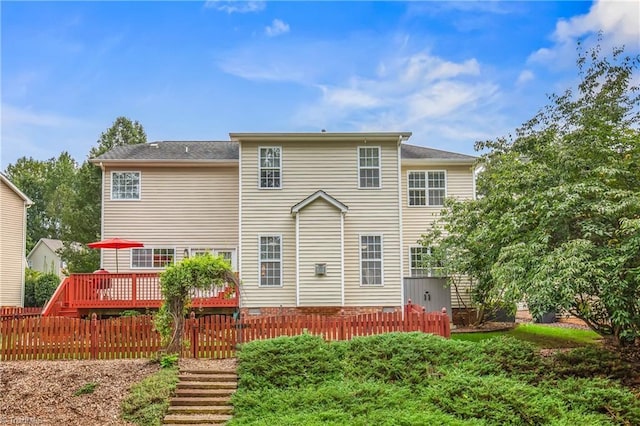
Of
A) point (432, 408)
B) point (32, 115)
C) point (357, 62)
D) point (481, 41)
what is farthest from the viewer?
point (32, 115)

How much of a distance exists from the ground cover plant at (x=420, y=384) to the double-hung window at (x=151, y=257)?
33.1ft

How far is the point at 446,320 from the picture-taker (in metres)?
11.4

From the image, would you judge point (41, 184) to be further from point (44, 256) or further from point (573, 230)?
point (573, 230)

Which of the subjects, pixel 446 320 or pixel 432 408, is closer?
pixel 432 408

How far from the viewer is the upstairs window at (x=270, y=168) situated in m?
17.2

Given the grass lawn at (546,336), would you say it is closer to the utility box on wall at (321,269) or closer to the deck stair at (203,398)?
the utility box on wall at (321,269)

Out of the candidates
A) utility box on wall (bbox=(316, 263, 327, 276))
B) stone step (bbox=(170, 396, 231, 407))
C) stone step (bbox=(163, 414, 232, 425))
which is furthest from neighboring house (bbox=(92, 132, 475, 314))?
stone step (bbox=(163, 414, 232, 425))

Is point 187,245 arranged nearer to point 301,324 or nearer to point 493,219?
point 301,324

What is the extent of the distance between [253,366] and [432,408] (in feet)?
11.1

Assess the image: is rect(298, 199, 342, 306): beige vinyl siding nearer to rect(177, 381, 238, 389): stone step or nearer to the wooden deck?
the wooden deck

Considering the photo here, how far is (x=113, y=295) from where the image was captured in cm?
1583

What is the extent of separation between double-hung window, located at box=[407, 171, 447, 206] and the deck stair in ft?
41.4

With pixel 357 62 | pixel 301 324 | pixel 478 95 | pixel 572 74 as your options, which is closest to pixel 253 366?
pixel 301 324

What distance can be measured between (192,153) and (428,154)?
987cm
